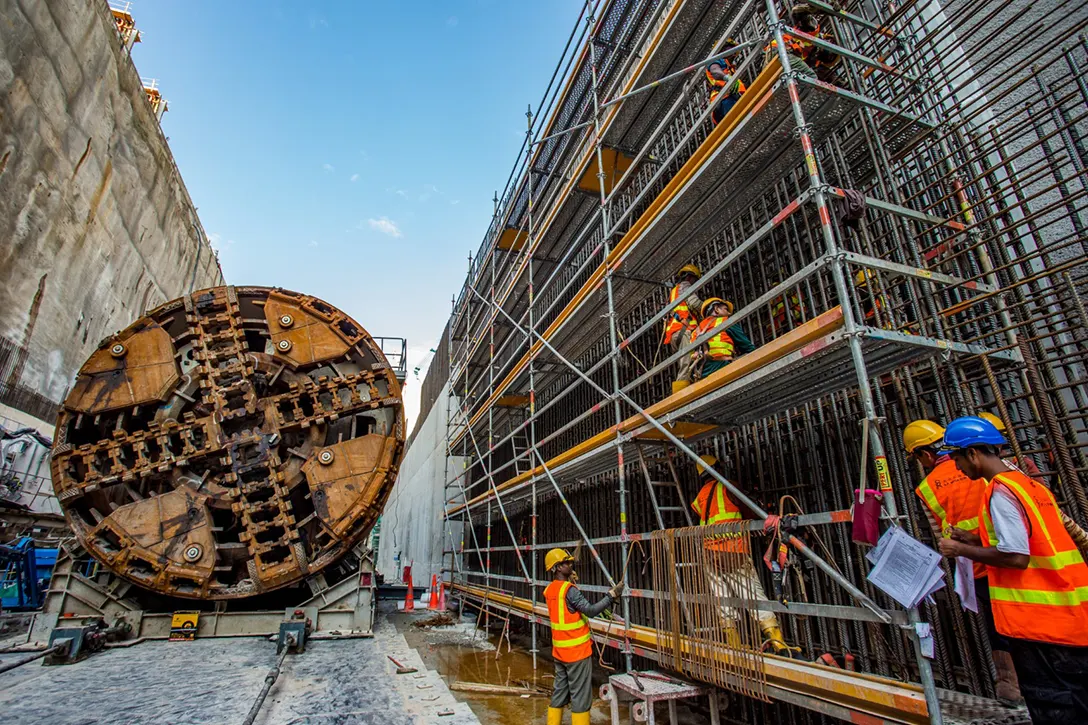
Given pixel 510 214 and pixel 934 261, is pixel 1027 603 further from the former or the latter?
pixel 510 214

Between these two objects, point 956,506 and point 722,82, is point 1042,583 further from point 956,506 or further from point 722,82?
point 722,82

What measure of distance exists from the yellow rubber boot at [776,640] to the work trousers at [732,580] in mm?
22

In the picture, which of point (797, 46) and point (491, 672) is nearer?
point (797, 46)

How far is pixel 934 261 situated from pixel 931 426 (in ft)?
5.32

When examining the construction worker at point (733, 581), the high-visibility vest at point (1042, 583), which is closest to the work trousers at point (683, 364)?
the construction worker at point (733, 581)

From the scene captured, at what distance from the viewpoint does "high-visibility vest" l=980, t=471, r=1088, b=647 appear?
2098 millimetres

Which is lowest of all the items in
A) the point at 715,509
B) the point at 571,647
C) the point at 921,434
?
the point at 571,647

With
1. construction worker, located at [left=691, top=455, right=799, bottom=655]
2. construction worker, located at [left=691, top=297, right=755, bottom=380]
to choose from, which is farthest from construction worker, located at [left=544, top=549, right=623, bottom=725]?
construction worker, located at [left=691, top=297, right=755, bottom=380]

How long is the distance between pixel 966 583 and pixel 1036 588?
499 millimetres

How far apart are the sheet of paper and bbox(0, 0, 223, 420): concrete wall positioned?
40.1ft

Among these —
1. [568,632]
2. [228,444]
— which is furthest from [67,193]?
[568,632]

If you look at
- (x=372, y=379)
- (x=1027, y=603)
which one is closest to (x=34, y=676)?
(x=372, y=379)

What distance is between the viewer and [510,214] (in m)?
10.7

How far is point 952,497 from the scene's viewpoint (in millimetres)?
2789
